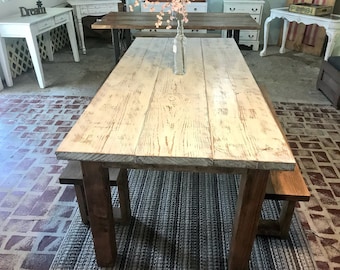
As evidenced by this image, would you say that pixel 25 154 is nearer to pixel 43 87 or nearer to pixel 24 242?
pixel 24 242

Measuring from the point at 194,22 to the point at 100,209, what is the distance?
7.18ft

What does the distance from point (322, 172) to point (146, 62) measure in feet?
4.48

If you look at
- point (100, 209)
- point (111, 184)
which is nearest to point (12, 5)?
point (111, 184)

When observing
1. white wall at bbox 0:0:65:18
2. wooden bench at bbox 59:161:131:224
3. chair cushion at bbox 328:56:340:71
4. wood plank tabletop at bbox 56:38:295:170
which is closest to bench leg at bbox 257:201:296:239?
wood plank tabletop at bbox 56:38:295:170

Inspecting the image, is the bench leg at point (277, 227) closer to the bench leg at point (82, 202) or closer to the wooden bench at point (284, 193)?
the wooden bench at point (284, 193)

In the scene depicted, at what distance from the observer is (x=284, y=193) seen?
4.24 ft

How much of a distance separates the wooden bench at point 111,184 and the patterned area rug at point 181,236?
0.07 meters

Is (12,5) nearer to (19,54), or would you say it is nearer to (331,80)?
(19,54)

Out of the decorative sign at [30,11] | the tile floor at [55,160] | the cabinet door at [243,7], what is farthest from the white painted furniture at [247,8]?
the decorative sign at [30,11]

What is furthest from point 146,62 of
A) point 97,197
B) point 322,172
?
point 322,172

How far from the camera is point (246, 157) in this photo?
965mm

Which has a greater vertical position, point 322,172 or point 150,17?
point 150,17

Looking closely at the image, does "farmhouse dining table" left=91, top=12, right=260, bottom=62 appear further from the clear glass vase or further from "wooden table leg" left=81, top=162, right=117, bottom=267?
"wooden table leg" left=81, top=162, right=117, bottom=267

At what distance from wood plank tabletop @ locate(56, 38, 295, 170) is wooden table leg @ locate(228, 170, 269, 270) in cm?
12
